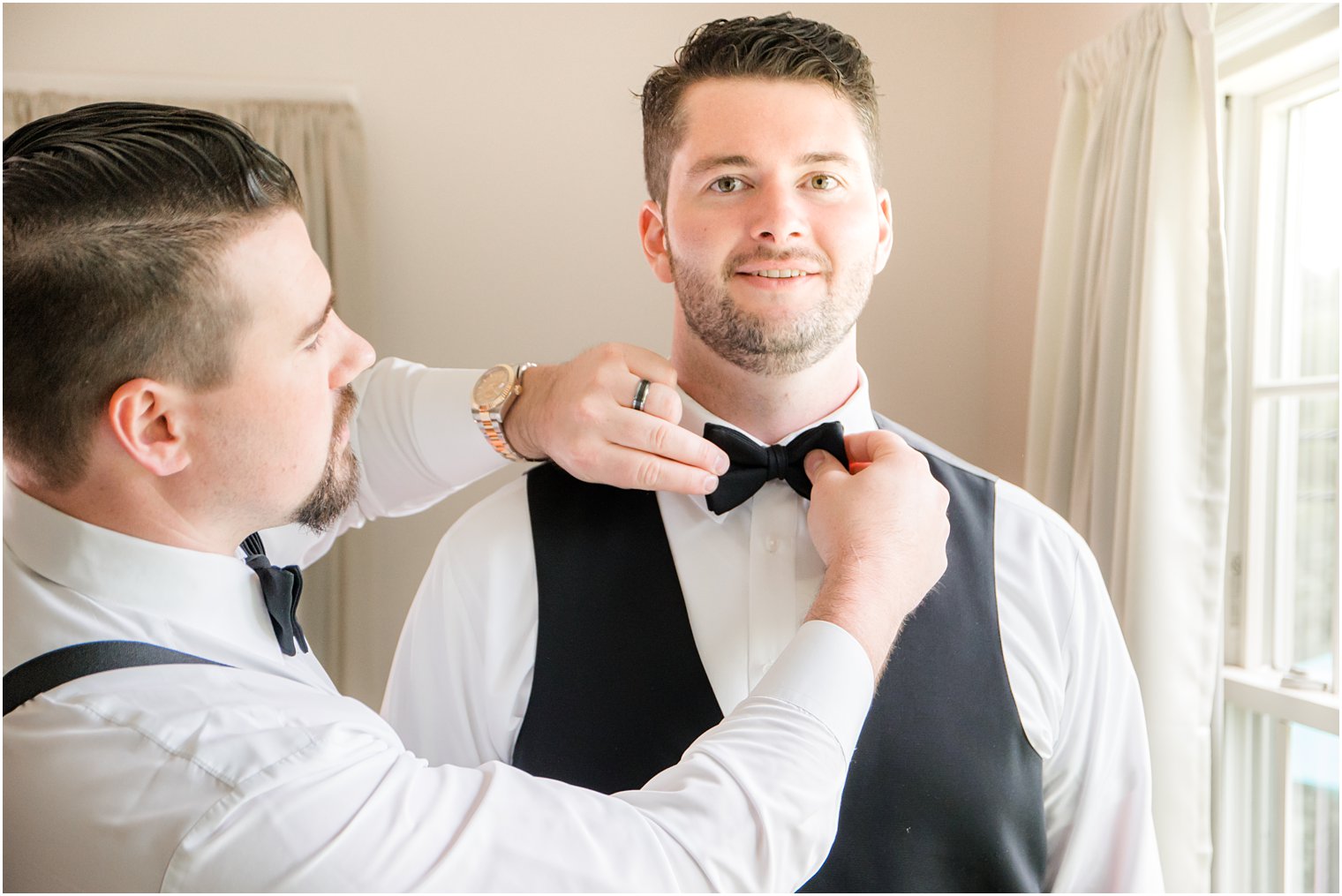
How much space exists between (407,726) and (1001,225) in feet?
8.82

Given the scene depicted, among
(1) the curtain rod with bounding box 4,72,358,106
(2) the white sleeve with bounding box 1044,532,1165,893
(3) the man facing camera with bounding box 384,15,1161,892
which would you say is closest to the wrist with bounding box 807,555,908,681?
(3) the man facing camera with bounding box 384,15,1161,892

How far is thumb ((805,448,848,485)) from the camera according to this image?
126cm

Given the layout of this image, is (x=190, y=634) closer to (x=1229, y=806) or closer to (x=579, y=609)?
(x=579, y=609)

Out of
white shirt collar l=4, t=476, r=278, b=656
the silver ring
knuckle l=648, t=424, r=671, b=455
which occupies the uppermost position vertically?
the silver ring

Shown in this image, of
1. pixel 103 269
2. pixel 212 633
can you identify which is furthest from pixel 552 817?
Result: pixel 103 269

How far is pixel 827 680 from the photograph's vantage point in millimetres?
980

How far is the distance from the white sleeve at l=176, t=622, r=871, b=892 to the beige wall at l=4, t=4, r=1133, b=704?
2.36 m

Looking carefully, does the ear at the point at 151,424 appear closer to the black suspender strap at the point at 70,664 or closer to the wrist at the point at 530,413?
the black suspender strap at the point at 70,664

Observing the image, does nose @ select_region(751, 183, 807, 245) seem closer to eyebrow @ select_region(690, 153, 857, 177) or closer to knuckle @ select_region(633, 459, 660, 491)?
eyebrow @ select_region(690, 153, 857, 177)

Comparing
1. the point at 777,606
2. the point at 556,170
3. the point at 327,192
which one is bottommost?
the point at 777,606

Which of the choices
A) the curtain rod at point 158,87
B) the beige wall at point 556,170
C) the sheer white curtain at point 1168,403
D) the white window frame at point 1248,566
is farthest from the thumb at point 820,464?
the curtain rod at point 158,87

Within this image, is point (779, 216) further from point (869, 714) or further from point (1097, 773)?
point (1097, 773)

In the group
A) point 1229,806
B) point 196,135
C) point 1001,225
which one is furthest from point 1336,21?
point 196,135

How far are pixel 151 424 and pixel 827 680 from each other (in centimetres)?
69
